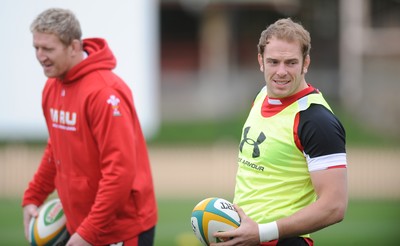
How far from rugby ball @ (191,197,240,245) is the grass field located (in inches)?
227

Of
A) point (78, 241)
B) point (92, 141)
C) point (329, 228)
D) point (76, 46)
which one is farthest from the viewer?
point (329, 228)

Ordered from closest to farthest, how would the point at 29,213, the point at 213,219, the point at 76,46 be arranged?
the point at 213,219
the point at 76,46
the point at 29,213

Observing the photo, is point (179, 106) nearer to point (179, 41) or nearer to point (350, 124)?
point (179, 41)

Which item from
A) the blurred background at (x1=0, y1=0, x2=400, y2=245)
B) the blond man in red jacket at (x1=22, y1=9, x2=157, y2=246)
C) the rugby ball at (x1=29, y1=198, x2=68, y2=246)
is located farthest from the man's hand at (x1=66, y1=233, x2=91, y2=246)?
the blurred background at (x1=0, y1=0, x2=400, y2=245)

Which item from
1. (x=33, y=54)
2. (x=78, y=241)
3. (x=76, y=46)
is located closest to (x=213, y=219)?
(x=78, y=241)

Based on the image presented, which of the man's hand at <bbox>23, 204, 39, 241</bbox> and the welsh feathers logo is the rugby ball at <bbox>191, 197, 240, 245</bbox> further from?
the man's hand at <bbox>23, 204, 39, 241</bbox>

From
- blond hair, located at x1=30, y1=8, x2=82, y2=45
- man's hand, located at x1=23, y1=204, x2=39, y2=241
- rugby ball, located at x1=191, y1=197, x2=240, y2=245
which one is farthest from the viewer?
man's hand, located at x1=23, y1=204, x2=39, y2=241

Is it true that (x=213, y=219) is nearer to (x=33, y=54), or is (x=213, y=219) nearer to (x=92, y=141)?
(x=92, y=141)

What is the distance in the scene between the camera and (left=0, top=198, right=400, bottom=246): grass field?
10.3 m

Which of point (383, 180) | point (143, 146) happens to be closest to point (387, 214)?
point (383, 180)

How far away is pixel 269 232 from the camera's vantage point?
13.2ft

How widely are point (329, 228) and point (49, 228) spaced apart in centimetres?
646

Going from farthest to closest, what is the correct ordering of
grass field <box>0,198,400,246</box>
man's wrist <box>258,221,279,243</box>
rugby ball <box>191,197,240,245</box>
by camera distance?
grass field <box>0,198,400,246</box>, rugby ball <box>191,197,240,245</box>, man's wrist <box>258,221,279,243</box>

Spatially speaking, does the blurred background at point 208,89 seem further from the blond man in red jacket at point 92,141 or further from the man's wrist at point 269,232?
the man's wrist at point 269,232
